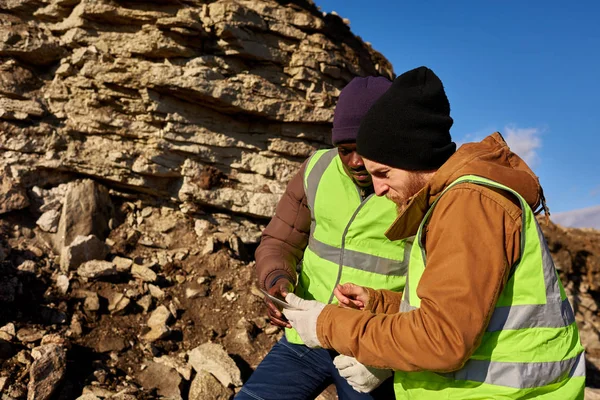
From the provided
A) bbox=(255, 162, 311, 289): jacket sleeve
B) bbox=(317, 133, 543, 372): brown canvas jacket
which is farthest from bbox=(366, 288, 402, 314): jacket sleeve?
bbox=(255, 162, 311, 289): jacket sleeve

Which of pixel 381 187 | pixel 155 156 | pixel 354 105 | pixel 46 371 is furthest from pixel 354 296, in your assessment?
pixel 155 156

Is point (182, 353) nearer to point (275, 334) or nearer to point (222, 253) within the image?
point (275, 334)

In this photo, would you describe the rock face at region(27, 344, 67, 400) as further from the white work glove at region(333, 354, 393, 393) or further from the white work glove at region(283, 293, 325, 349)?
the white work glove at region(333, 354, 393, 393)

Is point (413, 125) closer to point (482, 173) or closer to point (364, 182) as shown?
point (482, 173)

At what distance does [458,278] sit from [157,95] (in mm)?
5986

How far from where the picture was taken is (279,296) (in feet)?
9.01

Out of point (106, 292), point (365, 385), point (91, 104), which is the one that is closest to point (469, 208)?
point (365, 385)

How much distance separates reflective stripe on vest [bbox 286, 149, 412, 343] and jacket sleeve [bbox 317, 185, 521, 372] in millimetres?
1025

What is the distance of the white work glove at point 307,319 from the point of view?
1990 millimetres

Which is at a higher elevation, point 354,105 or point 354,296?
point 354,105

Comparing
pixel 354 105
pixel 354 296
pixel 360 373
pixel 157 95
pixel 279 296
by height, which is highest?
pixel 157 95

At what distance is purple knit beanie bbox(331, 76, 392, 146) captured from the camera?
2.54 meters

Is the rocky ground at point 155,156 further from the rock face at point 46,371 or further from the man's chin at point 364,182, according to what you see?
the man's chin at point 364,182

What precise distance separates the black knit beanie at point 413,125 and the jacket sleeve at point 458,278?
0.84 feet
